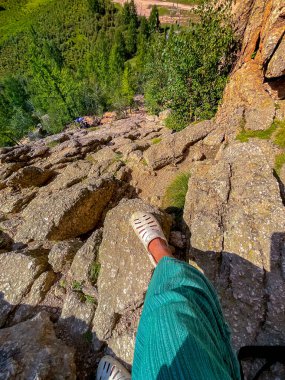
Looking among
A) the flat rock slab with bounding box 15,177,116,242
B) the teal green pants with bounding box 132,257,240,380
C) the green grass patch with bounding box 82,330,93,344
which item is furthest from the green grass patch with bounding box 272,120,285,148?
the green grass patch with bounding box 82,330,93,344

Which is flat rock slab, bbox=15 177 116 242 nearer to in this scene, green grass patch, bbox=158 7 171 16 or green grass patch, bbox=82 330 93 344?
green grass patch, bbox=82 330 93 344

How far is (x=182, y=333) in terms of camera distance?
133 centimetres

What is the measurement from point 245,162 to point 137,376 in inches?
176

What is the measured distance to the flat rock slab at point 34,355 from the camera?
6.99 feet

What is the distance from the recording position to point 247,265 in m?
3.06

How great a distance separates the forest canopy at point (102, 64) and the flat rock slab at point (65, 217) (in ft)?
26.6

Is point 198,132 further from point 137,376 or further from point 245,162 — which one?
point 137,376

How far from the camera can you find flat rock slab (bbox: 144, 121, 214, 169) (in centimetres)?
782

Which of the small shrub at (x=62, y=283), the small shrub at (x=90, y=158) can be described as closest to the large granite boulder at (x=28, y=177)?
the small shrub at (x=90, y=158)

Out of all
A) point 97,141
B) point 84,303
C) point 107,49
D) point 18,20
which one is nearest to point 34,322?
point 84,303

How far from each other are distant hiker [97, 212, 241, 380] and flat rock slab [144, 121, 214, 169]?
6.07m

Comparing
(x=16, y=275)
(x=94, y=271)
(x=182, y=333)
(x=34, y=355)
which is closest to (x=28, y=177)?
(x=16, y=275)

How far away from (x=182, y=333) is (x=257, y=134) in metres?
5.67

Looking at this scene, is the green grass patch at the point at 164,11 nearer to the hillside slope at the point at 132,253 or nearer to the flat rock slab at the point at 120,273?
the hillside slope at the point at 132,253
